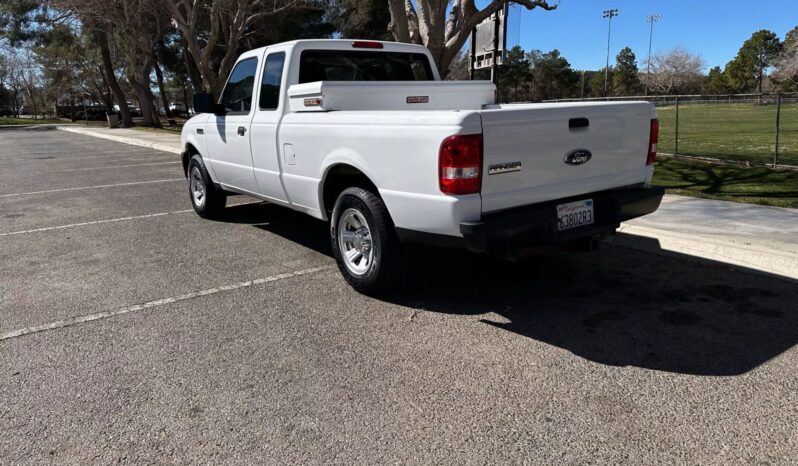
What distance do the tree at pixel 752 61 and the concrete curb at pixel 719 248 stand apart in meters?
97.8

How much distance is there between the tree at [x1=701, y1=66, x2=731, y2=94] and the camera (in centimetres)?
9906

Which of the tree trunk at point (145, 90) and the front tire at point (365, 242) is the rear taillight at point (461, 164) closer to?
the front tire at point (365, 242)

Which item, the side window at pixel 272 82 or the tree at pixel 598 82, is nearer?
the side window at pixel 272 82

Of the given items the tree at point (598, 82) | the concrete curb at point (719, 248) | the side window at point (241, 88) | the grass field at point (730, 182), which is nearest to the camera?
the concrete curb at point (719, 248)

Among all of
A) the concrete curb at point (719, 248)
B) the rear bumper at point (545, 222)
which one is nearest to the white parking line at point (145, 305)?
the rear bumper at point (545, 222)

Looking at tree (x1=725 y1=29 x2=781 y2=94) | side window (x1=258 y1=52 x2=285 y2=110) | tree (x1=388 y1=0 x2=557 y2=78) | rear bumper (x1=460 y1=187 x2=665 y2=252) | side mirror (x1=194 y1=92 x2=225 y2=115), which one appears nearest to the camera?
rear bumper (x1=460 y1=187 x2=665 y2=252)

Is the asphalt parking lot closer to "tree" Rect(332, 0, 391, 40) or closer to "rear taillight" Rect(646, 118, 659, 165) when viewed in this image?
"rear taillight" Rect(646, 118, 659, 165)

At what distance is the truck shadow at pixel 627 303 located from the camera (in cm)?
374

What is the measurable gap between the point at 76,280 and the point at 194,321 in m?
1.77

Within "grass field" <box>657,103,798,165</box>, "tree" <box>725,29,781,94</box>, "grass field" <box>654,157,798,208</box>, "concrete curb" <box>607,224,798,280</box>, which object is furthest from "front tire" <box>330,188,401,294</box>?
"tree" <box>725,29,781,94</box>

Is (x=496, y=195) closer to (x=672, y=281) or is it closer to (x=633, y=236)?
(x=672, y=281)

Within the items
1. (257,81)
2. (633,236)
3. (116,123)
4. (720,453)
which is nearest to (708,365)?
(720,453)

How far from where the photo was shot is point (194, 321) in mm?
4383

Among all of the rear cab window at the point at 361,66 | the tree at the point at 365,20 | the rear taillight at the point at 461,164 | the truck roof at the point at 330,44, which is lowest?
the rear taillight at the point at 461,164
